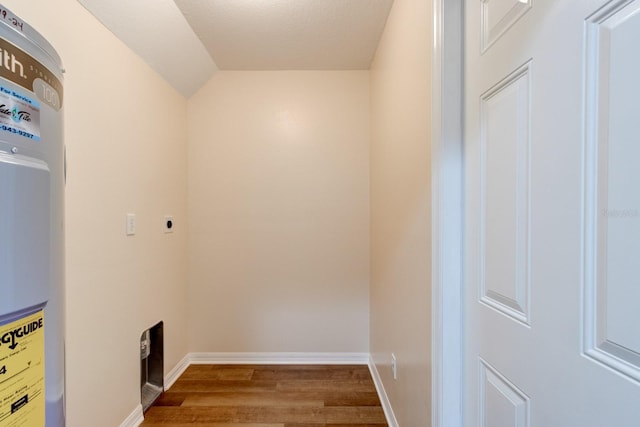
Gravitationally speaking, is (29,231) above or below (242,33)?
below

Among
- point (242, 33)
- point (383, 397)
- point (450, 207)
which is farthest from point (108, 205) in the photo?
point (383, 397)

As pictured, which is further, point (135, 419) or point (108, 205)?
point (135, 419)

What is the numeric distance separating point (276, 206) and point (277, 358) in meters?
1.29

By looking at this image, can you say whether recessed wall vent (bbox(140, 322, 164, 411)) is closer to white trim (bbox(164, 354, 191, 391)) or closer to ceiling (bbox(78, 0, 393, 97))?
white trim (bbox(164, 354, 191, 391))

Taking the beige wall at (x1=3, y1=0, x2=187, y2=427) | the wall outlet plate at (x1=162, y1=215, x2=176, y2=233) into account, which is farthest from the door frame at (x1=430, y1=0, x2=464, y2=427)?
the wall outlet plate at (x1=162, y1=215, x2=176, y2=233)

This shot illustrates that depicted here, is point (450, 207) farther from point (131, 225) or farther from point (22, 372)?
point (131, 225)

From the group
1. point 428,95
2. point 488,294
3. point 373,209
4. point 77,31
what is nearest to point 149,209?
point 77,31

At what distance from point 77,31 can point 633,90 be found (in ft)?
6.42

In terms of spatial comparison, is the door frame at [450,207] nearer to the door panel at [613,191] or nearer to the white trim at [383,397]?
the door panel at [613,191]

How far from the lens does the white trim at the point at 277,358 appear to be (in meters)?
2.58

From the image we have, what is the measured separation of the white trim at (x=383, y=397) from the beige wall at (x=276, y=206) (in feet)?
0.80

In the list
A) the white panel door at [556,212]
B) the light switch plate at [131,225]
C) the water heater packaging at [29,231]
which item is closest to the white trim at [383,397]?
the white panel door at [556,212]

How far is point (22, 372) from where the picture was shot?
0.50 m

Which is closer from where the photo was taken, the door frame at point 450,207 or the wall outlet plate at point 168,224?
the door frame at point 450,207
